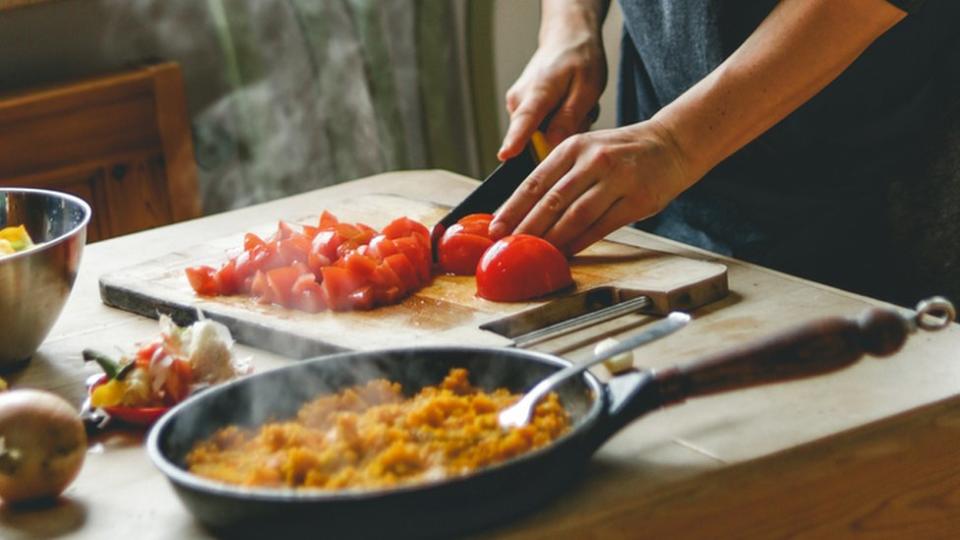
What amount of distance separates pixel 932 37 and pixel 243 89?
5.66 ft

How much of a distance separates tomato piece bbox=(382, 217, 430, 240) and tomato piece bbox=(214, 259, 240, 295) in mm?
205

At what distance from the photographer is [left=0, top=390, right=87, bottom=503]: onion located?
116 cm

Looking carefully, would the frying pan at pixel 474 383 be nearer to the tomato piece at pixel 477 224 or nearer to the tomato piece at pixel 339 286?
the tomato piece at pixel 339 286

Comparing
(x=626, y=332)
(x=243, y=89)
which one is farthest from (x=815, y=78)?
(x=243, y=89)

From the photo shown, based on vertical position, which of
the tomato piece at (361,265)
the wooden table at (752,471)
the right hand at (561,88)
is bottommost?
the wooden table at (752,471)

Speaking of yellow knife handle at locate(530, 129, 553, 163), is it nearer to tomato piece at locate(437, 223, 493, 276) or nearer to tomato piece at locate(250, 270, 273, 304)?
tomato piece at locate(437, 223, 493, 276)

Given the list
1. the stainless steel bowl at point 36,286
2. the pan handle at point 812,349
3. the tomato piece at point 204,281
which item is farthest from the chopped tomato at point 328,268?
the pan handle at point 812,349

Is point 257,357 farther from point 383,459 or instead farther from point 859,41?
point 859,41

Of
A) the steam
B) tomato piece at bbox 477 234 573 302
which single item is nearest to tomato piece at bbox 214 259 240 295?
tomato piece at bbox 477 234 573 302

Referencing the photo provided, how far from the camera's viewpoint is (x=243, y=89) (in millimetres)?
3201

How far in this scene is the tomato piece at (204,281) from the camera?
1.76 m

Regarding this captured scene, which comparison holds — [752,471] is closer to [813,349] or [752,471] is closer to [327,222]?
[813,349]

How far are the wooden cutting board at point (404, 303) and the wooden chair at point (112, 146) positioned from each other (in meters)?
1.02

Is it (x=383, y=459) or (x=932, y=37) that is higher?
(x=932, y=37)
